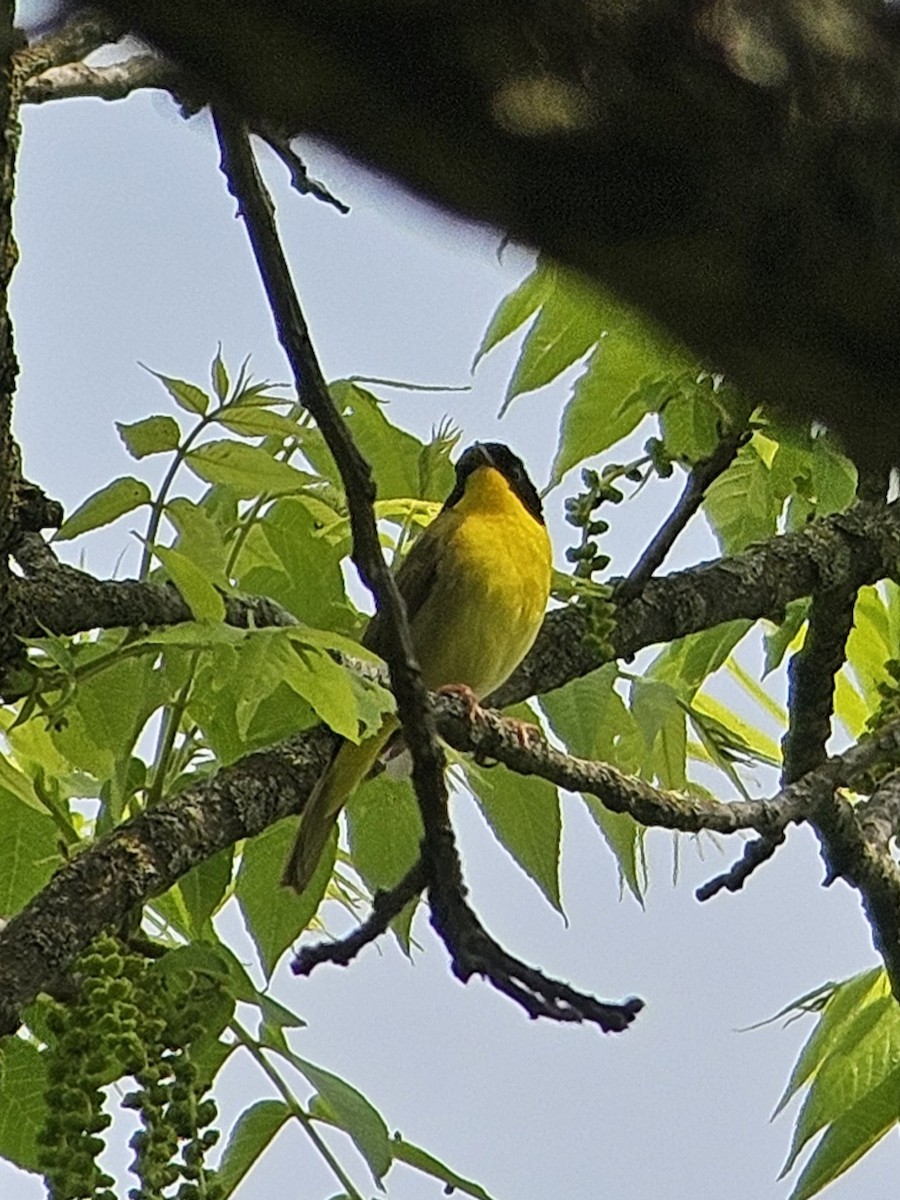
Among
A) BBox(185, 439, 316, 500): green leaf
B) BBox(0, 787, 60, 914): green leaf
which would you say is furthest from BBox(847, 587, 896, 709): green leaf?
BBox(0, 787, 60, 914): green leaf

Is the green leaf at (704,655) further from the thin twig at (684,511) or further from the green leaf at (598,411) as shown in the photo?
the green leaf at (598,411)

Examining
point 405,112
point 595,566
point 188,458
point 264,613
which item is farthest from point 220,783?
point 405,112

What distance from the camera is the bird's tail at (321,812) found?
2.40m

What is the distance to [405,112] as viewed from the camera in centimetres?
66

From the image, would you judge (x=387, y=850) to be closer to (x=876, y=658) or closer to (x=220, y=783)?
(x=220, y=783)

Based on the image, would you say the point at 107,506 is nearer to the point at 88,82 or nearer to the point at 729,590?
the point at 88,82

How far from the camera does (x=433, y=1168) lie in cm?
210

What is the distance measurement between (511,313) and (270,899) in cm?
105

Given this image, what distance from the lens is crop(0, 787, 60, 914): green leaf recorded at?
2.27 meters

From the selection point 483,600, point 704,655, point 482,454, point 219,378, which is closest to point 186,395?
point 219,378

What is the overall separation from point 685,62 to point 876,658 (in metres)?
2.70

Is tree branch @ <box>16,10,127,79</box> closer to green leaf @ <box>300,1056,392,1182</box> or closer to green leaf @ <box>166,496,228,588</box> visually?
green leaf @ <box>166,496,228,588</box>

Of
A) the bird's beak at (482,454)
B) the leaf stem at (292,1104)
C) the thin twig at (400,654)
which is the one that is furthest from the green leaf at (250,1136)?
the bird's beak at (482,454)

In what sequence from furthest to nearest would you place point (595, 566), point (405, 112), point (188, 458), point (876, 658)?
point (876, 658) < point (595, 566) < point (188, 458) < point (405, 112)
